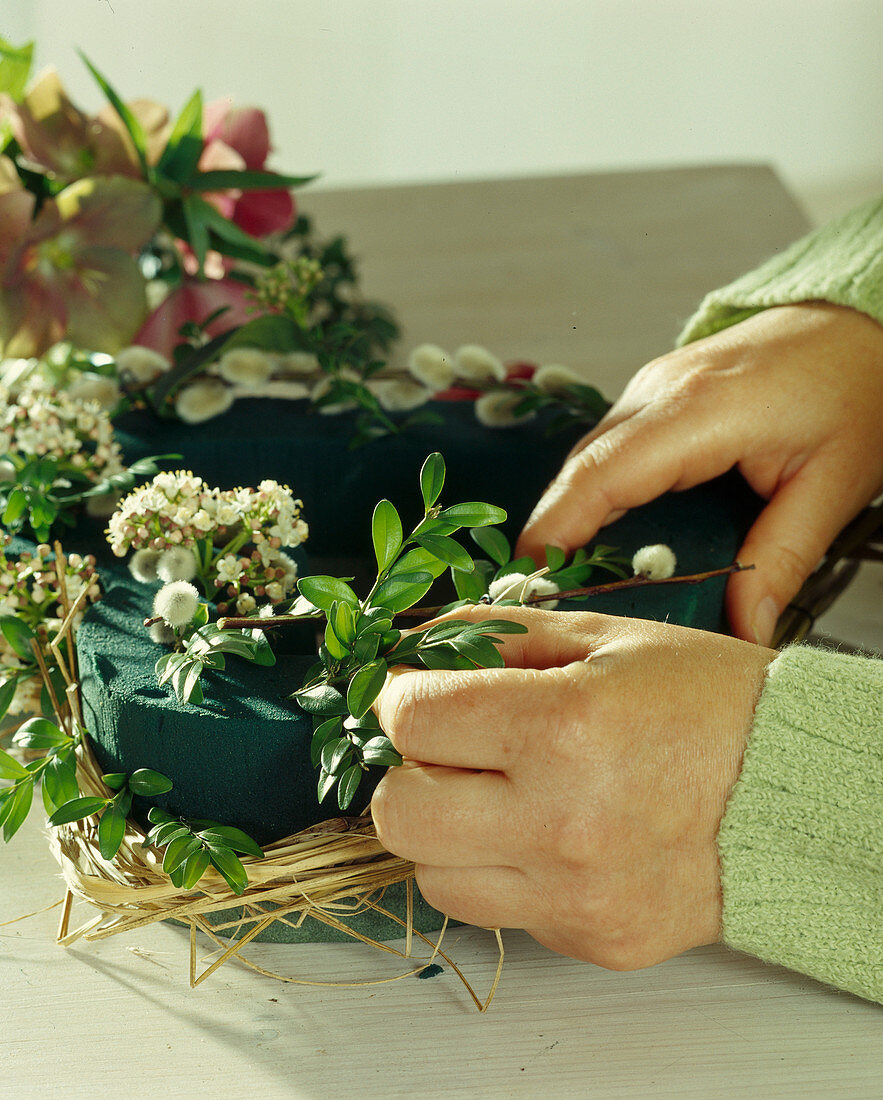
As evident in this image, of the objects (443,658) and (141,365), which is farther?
(141,365)

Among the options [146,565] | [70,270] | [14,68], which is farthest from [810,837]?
[14,68]

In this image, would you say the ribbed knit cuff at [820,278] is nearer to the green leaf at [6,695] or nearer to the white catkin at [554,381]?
the white catkin at [554,381]

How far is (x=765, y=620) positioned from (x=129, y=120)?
1.73 ft

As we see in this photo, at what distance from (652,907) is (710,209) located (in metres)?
1.23

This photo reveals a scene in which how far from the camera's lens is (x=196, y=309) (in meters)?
0.77

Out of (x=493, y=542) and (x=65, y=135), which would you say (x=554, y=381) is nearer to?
(x=493, y=542)

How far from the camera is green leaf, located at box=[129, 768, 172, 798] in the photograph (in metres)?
0.40

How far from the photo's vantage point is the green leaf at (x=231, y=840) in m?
0.39

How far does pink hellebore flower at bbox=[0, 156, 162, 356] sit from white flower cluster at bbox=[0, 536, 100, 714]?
8.7 inches

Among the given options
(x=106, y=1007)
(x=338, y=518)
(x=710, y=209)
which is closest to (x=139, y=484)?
(x=338, y=518)

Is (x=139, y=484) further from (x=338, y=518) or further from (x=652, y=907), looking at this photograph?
(x=652, y=907)

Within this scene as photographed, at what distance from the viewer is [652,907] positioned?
0.38m

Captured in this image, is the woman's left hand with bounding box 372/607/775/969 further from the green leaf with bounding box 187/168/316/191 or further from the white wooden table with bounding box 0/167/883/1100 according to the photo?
the green leaf with bounding box 187/168/316/191

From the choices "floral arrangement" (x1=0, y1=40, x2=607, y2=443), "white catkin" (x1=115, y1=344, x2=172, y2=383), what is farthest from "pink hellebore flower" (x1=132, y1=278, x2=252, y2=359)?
"white catkin" (x1=115, y1=344, x2=172, y2=383)
